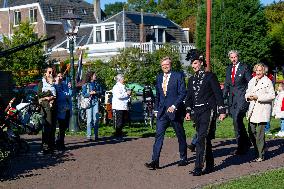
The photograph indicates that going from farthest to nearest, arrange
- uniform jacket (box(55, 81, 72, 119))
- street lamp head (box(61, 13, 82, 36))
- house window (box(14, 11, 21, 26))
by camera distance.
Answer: house window (box(14, 11, 21, 26)), street lamp head (box(61, 13, 82, 36)), uniform jacket (box(55, 81, 72, 119))

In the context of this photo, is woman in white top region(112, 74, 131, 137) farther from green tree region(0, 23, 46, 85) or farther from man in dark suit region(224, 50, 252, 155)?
green tree region(0, 23, 46, 85)

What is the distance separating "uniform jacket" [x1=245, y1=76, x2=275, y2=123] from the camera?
11.4m

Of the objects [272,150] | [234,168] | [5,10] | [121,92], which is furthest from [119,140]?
[5,10]

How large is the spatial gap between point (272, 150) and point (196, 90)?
10.5ft

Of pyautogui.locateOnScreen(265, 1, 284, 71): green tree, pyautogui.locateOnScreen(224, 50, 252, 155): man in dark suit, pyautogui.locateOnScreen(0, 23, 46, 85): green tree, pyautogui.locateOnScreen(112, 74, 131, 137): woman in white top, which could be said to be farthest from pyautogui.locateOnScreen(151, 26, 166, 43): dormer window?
pyautogui.locateOnScreen(224, 50, 252, 155): man in dark suit

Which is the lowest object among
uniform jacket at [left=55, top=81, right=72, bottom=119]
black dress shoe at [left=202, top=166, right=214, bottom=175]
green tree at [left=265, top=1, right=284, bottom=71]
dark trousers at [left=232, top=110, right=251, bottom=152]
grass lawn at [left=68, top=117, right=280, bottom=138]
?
grass lawn at [left=68, top=117, right=280, bottom=138]

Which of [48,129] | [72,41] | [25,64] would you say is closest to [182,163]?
[48,129]

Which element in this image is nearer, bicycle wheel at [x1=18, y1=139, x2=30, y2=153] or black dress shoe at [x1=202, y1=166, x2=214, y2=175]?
black dress shoe at [x1=202, y1=166, x2=214, y2=175]

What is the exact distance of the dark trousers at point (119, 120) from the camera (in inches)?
650

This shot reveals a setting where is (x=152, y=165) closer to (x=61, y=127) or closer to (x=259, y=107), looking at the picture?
(x=259, y=107)

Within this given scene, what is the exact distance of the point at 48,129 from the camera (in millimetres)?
12695

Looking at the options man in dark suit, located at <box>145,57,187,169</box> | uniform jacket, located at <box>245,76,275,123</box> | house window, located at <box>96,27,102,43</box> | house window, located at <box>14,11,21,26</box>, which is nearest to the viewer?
man in dark suit, located at <box>145,57,187,169</box>

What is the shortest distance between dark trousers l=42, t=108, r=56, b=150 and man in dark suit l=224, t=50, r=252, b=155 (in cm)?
358

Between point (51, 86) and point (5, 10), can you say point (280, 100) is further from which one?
point (5, 10)
